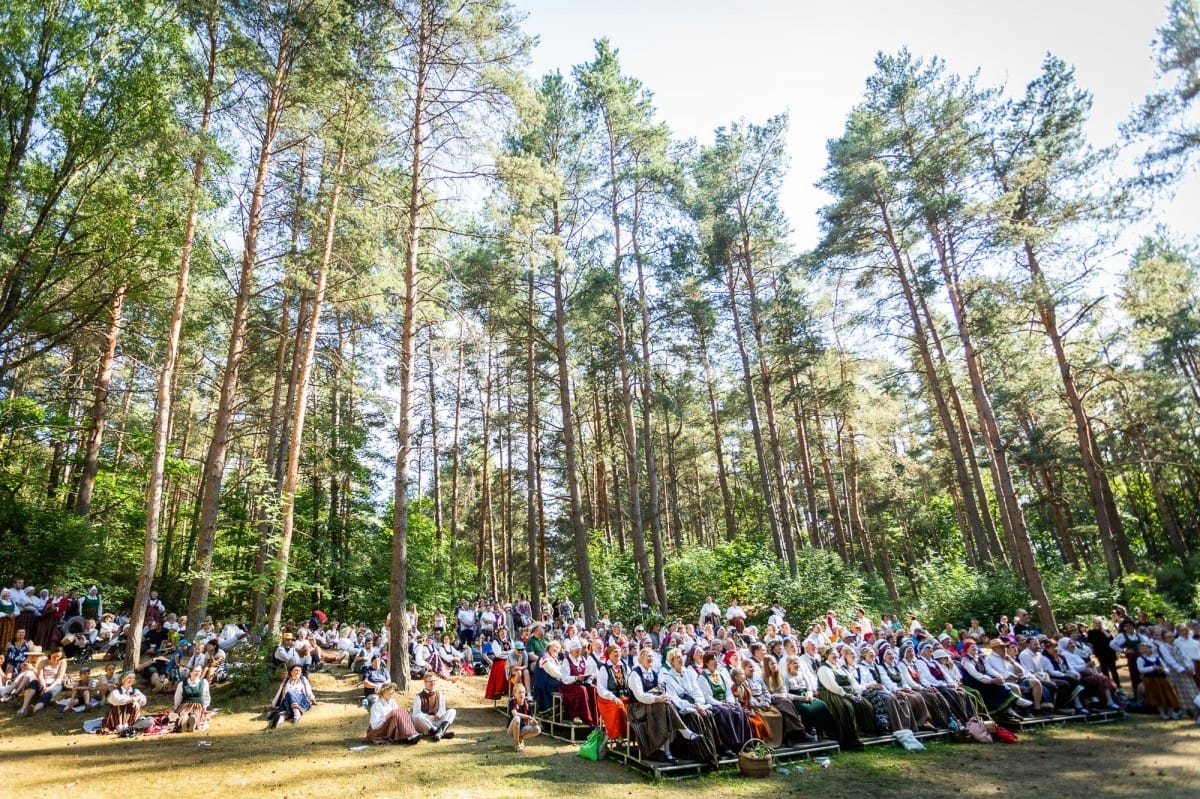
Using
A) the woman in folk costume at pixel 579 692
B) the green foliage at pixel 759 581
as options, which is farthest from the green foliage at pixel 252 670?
the green foliage at pixel 759 581

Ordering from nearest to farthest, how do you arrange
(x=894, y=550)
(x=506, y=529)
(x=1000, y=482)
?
1. (x=1000, y=482)
2. (x=506, y=529)
3. (x=894, y=550)

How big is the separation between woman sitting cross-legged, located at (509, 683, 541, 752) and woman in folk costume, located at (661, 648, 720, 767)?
2.01 meters

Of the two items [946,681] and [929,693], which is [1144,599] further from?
[929,693]

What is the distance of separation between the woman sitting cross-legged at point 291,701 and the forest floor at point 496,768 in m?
0.16

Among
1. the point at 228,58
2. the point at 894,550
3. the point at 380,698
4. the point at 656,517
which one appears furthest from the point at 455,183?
the point at 894,550

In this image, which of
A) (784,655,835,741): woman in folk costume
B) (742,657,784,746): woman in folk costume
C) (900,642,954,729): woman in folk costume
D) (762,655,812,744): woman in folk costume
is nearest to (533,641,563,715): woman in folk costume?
(742,657,784,746): woman in folk costume

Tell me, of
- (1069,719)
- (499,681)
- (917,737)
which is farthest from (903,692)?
(499,681)

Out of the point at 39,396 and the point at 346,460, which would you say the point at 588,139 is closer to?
the point at 346,460

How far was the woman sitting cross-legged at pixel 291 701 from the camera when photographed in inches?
350

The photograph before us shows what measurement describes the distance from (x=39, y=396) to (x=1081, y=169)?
99.4 feet

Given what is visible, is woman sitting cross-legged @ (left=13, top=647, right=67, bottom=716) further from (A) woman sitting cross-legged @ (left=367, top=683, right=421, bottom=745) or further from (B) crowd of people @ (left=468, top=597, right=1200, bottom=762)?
(B) crowd of people @ (left=468, top=597, right=1200, bottom=762)

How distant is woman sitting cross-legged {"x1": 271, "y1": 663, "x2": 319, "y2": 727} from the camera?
29.2 feet

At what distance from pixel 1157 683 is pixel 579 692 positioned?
28.5 feet

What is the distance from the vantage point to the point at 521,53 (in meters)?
10.5
